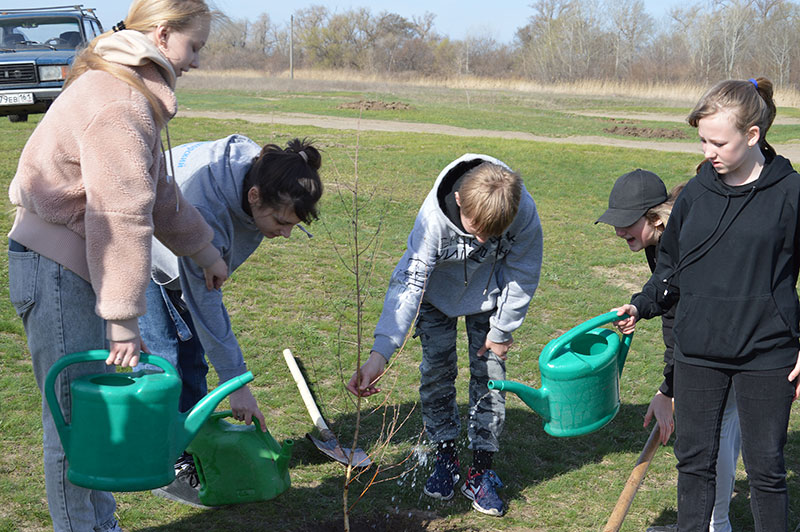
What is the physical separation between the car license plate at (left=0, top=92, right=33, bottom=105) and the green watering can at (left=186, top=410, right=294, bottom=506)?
40.0ft

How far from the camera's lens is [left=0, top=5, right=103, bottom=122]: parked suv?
41.9 feet

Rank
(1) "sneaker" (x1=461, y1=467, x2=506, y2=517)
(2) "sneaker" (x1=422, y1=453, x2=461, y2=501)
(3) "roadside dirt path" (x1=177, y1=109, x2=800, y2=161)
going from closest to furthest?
(1) "sneaker" (x1=461, y1=467, x2=506, y2=517), (2) "sneaker" (x1=422, y1=453, x2=461, y2=501), (3) "roadside dirt path" (x1=177, y1=109, x2=800, y2=161)

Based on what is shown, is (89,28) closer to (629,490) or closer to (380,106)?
(380,106)

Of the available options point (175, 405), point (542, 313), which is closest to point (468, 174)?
point (175, 405)

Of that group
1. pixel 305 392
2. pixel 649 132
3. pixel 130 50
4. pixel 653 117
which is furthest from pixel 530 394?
pixel 653 117

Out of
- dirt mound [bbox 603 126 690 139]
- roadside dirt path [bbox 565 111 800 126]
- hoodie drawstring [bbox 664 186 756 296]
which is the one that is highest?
hoodie drawstring [bbox 664 186 756 296]

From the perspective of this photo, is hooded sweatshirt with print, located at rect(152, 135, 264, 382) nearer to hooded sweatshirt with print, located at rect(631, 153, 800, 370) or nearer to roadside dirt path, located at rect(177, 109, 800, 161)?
hooded sweatshirt with print, located at rect(631, 153, 800, 370)

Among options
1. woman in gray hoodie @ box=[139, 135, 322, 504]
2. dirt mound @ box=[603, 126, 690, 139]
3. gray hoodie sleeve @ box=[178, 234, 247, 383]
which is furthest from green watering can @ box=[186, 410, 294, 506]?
dirt mound @ box=[603, 126, 690, 139]

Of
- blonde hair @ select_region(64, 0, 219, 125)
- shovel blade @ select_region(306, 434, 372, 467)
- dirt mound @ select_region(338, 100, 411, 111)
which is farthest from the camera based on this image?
dirt mound @ select_region(338, 100, 411, 111)

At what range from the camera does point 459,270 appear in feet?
9.63

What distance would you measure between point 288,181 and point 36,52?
12.8 metres

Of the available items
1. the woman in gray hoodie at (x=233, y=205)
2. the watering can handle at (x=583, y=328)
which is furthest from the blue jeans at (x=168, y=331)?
the watering can handle at (x=583, y=328)

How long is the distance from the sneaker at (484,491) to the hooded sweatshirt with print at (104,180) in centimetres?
171

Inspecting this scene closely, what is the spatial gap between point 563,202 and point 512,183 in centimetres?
729
